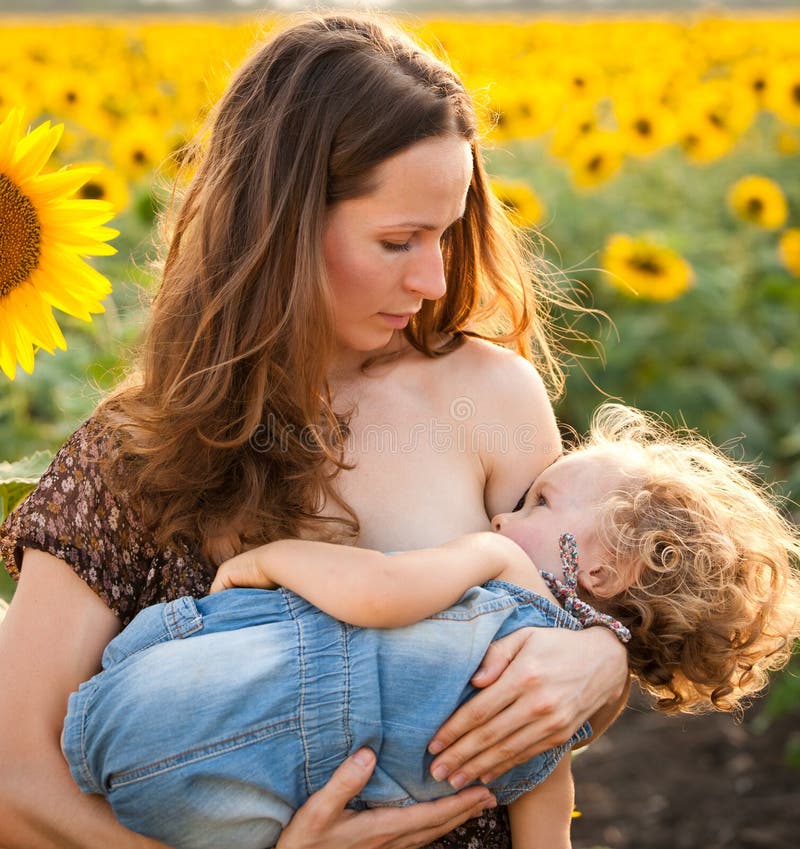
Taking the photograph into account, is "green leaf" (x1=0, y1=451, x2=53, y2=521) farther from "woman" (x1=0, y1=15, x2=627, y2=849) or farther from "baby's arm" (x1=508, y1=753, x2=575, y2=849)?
"baby's arm" (x1=508, y1=753, x2=575, y2=849)

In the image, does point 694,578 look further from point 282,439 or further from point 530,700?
point 282,439

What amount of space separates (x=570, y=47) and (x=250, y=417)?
7.99 m

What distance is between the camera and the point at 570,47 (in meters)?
9.44

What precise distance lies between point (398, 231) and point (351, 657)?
0.69 metres

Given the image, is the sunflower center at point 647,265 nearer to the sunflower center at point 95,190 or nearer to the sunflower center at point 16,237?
the sunflower center at point 95,190

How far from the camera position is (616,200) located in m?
6.80

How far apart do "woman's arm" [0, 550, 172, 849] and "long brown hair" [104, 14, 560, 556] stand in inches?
9.7

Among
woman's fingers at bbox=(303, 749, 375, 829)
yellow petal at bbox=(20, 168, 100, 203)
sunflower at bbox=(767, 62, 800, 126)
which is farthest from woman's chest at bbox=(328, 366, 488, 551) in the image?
sunflower at bbox=(767, 62, 800, 126)

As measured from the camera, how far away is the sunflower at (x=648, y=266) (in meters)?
5.21

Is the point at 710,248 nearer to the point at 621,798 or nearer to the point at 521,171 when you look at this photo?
the point at 521,171

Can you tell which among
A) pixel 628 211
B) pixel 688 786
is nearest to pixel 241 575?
pixel 688 786

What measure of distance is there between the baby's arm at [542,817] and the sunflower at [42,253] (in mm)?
→ 1058

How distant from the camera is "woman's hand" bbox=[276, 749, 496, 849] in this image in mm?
1878

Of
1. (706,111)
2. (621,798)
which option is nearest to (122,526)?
(621,798)
